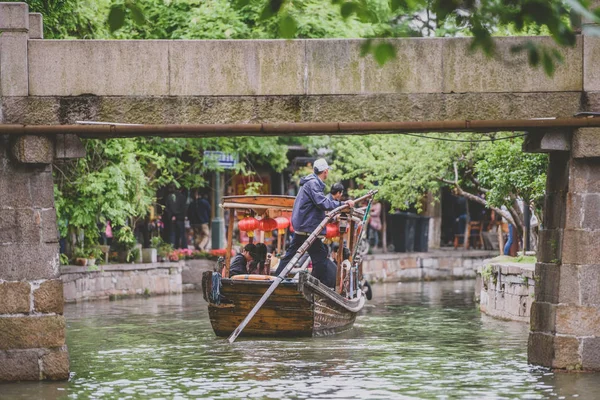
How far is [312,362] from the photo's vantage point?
14141 mm

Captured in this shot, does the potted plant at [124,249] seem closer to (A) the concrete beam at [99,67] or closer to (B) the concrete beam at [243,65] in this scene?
(A) the concrete beam at [99,67]

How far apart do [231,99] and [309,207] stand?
183 inches

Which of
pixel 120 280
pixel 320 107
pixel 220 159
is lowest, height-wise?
pixel 120 280

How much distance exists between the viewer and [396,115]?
12.2 m

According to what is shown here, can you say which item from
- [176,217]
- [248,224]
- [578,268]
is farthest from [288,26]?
[176,217]

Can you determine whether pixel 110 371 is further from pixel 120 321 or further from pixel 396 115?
pixel 120 321

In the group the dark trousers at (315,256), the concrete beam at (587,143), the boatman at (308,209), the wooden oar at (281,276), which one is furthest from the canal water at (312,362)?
the concrete beam at (587,143)

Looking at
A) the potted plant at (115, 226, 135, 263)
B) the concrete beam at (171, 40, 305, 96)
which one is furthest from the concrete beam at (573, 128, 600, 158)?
the potted plant at (115, 226, 135, 263)

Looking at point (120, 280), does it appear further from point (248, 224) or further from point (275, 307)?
point (275, 307)

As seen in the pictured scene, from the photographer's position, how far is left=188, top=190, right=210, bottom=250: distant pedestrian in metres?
30.1

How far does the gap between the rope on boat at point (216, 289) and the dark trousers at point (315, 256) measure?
88cm

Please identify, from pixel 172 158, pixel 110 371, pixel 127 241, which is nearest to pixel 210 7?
pixel 172 158

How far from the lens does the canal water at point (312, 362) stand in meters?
11.7

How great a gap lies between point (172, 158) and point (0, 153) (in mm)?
15093
